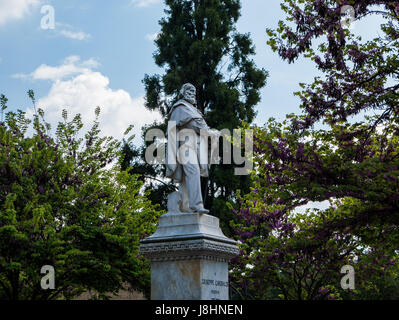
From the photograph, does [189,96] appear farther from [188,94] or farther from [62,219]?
[62,219]

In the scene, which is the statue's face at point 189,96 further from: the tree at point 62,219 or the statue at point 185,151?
the tree at point 62,219

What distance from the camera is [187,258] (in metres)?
9.18

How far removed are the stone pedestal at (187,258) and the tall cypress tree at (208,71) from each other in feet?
58.2

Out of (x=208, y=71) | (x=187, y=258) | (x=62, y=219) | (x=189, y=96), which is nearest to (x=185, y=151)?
(x=189, y=96)

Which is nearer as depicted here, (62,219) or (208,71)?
(62,219)

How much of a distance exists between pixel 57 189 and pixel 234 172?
1150 centimetres

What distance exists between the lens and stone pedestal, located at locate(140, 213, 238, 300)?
9.02m

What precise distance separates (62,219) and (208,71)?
15107 mm

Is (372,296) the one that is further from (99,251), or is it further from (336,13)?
(336,13)

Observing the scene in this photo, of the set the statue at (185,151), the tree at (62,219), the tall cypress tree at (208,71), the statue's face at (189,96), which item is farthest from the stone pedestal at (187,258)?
the tall cypress tree at (208,71)

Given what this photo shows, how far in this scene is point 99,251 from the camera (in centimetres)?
1781

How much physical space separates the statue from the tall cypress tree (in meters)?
17.2

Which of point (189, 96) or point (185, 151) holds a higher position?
point (189, 96)

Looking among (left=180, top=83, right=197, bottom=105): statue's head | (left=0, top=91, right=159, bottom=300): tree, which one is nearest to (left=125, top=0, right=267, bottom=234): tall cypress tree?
(left=0, top=91, right=159, bottom=300): tree
